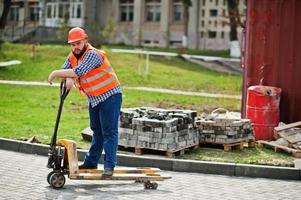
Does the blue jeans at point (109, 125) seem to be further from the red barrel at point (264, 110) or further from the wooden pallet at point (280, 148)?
the red barrel at point (264, 110)

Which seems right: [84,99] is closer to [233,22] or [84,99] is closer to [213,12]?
[233,22]

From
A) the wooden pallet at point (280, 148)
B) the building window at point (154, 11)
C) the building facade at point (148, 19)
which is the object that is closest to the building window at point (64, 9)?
the building facade at point (148, 19)

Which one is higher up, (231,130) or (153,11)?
(153,11)

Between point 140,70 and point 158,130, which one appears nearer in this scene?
point 158,130

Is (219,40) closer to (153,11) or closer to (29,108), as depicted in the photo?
(153,11)

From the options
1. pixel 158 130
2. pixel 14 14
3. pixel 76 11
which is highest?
pixel 76 11

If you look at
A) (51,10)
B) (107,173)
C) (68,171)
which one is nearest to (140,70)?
(107,173)

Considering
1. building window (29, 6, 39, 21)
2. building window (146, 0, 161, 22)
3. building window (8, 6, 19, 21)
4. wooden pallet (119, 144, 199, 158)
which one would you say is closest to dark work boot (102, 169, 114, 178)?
wooden pallet (119, 144, 199, 158)

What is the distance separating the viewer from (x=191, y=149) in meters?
10.8

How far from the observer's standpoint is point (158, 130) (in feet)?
32.8

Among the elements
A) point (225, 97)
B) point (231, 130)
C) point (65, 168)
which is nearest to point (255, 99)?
point (231, 130)

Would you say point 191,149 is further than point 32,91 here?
No

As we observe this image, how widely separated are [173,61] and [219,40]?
2172 centimetres

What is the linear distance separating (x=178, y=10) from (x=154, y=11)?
272 centimetres
